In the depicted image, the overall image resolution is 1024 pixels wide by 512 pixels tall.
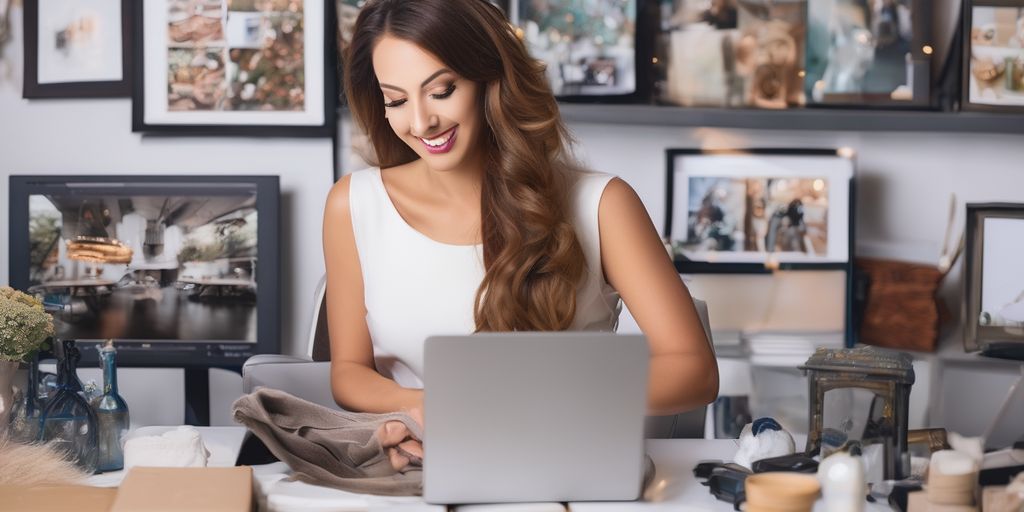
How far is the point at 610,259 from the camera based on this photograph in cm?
188

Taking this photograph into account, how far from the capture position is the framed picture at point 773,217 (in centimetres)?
291

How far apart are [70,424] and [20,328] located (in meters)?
0.14

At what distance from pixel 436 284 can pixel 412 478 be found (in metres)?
0.66

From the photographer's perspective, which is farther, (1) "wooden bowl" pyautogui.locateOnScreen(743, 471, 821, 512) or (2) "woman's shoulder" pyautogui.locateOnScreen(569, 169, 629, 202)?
(2) "woman's shoulder" pyautogui.locateOnScreen(569, 169, 629, 202)

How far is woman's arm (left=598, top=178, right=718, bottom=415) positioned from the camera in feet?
5.34

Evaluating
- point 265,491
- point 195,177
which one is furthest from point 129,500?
point 195,177

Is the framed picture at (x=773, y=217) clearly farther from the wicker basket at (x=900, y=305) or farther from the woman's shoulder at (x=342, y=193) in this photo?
the woman's shoulder at (x=342, y=193)

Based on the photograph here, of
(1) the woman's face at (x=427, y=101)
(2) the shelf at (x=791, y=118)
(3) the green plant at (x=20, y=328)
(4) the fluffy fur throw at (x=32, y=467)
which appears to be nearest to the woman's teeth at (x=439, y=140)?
(1) the woman's face at (x=427, y=101)

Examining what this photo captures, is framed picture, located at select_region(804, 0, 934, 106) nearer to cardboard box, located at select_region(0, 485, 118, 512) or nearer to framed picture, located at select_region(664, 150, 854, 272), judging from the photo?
framed picture, located at select_region(664, 150, 854, 272)

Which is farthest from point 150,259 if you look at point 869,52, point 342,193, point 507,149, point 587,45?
point 869,52

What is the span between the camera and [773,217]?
292cm

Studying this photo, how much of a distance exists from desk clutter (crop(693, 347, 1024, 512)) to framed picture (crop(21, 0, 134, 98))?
2.16 m

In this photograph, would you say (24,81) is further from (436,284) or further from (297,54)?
(436,284)

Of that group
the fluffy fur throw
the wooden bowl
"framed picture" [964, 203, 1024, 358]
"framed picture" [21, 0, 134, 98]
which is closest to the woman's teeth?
the fluffy fur throw
